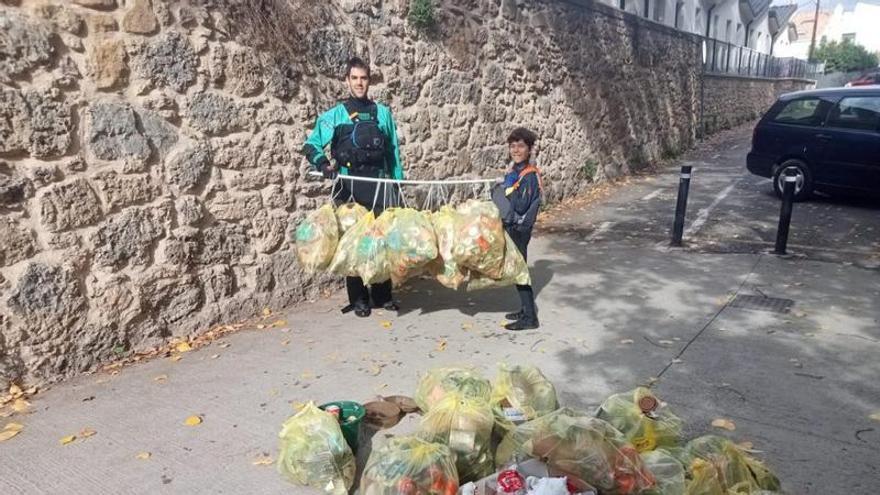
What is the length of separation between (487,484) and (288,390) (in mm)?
1813

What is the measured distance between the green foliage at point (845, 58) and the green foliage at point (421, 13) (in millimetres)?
51871

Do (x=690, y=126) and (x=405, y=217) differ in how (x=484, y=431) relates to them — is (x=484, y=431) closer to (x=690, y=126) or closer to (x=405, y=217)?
(x=405, y=217)

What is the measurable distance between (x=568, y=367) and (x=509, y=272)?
2.53 ft

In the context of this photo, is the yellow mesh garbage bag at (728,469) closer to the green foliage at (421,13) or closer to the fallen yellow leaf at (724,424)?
the fallen yellow leaf at (724,424)

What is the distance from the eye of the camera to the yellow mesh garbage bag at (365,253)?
4.32 m

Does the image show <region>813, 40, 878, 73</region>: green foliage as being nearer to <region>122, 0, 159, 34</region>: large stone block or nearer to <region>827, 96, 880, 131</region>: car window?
<region>827, 96, 880, 131</region>: car window

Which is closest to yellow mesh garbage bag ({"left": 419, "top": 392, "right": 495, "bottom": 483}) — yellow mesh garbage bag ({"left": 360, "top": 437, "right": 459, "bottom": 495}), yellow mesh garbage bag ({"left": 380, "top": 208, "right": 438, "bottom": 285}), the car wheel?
yellow mesh garbage bag ({"left": 360, "top": 437, "right": 459, "bottom": 495})

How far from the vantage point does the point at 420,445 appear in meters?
2.65

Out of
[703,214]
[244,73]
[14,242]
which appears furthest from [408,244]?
[703,214]

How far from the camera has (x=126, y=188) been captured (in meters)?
4.20

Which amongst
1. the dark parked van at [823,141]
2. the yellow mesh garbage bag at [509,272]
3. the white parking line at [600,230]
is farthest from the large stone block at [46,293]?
the dark parked van at [823,141]

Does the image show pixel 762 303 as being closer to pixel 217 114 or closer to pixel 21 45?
pixel 217 114

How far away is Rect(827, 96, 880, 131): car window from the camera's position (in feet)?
29.0

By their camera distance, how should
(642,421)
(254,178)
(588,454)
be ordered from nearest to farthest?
(588,454)
(642,421)
(254,178)
